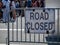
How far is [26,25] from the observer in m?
5.26

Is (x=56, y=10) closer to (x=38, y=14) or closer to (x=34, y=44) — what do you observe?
(x=38, y=14)

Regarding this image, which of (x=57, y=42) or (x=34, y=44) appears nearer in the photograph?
(x=57, y=42)

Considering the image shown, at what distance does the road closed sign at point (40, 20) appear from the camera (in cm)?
514

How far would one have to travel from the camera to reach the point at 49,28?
205 inches

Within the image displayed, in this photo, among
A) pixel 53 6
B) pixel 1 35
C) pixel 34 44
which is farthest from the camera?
pixel 1 35

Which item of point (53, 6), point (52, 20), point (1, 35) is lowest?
point (1, 35)

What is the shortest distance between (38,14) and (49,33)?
0.54 meters

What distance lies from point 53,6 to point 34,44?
1.56 meters

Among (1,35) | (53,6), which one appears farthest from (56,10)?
(1,35)

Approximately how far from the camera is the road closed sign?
16.9ft

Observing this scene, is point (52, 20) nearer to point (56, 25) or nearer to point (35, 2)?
point (56, 25)

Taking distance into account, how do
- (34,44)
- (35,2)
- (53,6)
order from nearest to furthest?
1. (53,6)
2. (34,44)
3. (35,2)

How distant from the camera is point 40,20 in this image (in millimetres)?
5164

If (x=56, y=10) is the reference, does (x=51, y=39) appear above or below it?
below
